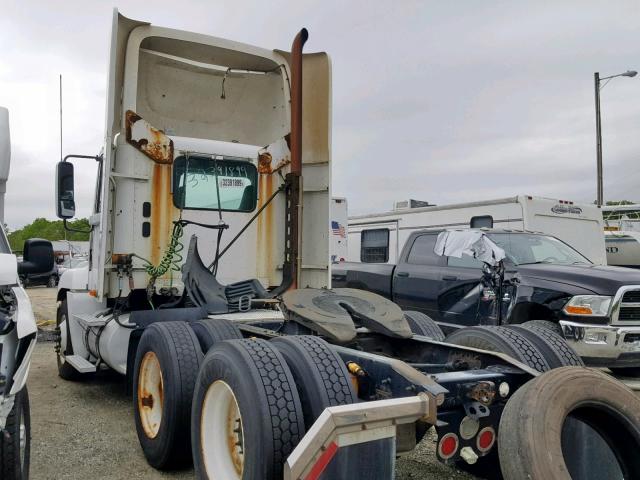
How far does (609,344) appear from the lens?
6.13m

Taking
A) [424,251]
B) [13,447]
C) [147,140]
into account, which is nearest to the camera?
[13,447]

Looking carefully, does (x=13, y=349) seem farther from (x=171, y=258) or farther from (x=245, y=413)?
(x=171, y=258)

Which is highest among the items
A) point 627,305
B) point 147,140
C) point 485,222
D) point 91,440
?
point 147,140

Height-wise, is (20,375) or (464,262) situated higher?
(464,262)

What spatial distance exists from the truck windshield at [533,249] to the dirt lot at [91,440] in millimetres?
3757

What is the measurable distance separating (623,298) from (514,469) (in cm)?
462

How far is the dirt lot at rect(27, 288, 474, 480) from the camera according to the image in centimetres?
413

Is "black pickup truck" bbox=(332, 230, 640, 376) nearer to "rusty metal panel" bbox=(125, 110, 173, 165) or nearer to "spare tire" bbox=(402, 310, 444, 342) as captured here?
"spare tire" bbox=(402, 310, 444, 342)

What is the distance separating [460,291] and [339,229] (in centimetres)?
652

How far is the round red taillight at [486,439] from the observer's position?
2.91m

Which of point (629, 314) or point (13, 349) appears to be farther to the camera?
point (629, 314)

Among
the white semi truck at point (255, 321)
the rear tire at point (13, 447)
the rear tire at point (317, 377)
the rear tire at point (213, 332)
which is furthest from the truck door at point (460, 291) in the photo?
the rear tire at point (13, 447)

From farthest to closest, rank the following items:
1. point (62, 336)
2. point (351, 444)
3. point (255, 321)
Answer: point (62, 336) → point (255, 321) → point (351, 444)

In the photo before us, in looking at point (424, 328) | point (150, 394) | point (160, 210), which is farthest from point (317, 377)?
point (160, 210)
